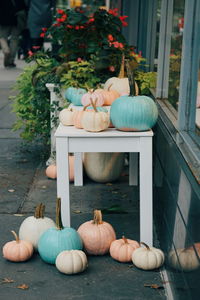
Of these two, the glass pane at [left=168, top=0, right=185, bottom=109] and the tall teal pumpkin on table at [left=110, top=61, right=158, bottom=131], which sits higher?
the glass pane at [left=168, top=0, right=185, bottom=109]

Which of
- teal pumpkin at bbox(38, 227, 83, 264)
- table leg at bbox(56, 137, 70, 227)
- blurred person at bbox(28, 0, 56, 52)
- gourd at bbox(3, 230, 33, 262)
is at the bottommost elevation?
gourd at bbox(3, 230, 33, 262)

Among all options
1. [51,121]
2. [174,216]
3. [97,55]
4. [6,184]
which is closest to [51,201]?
[6,184]

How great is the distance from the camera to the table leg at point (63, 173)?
14.3ft

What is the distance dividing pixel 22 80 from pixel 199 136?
3816mm

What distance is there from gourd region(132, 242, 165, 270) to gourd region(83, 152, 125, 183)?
1944 millimetres

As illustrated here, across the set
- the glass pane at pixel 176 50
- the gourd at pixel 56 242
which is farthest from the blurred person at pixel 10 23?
the gourd at pixel 56 242

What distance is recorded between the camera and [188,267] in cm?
327

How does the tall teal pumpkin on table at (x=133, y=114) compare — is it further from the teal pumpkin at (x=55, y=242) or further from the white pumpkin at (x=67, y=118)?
the teal pumpkin at (x=55, y=242)

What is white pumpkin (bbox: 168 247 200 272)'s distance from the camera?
10.2ft

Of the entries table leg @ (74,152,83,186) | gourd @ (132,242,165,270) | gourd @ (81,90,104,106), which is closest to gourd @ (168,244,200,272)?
gourd @ (132,242,165,270)

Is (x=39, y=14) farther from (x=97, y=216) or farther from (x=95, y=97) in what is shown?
(x=97, y=216)

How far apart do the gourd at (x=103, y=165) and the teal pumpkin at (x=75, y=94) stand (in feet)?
2.17

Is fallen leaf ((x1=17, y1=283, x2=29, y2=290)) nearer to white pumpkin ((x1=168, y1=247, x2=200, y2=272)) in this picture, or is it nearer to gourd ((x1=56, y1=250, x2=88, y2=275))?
→ gourd ((x1=56, y1=250, x2=88, y2=275))

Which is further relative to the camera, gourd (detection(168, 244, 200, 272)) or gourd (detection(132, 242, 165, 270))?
gourd (detection(132, 242, 165, 270))
